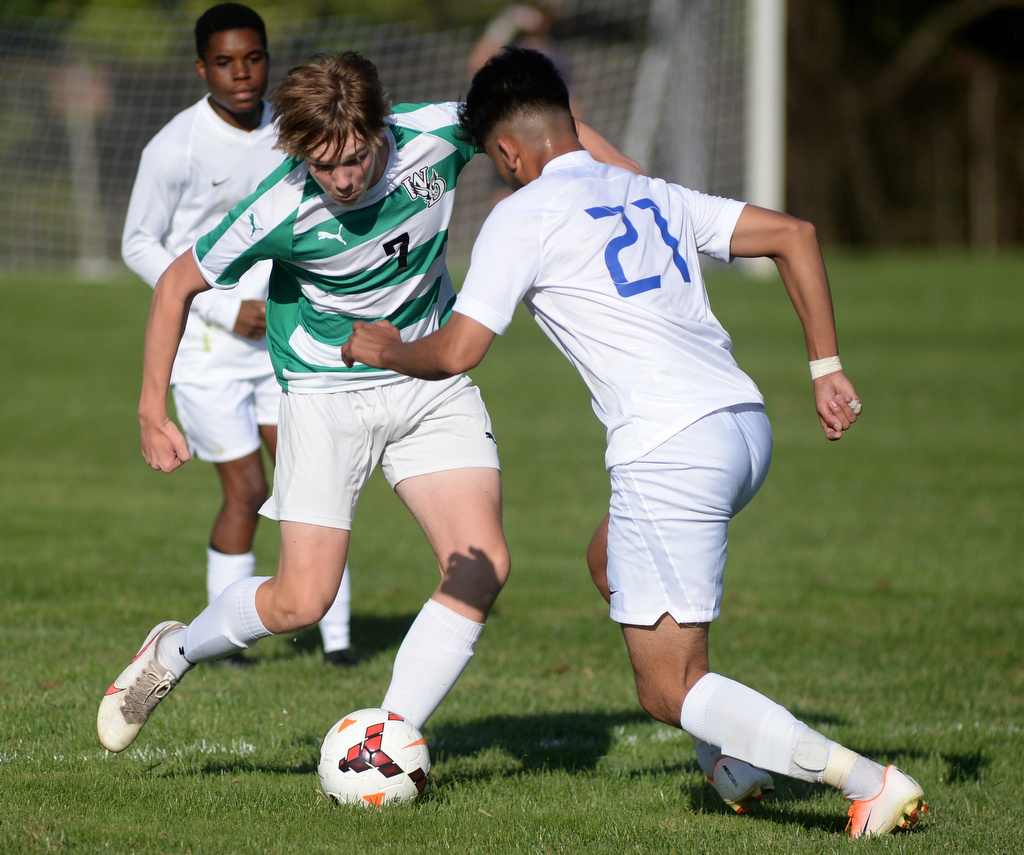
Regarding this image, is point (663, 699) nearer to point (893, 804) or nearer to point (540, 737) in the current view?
point (893, 804)

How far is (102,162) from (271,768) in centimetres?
1366

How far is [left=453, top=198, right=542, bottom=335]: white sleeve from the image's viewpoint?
325 centimetres

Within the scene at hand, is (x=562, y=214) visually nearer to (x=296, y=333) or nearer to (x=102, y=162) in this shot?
(x=296, y=333)

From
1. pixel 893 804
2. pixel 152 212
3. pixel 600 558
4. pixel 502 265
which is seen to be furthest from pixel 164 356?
pixel 893 804

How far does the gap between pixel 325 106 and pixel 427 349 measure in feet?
2.59

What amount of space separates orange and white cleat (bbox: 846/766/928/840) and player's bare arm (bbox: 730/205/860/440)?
0.93 meters

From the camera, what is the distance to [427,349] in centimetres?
335

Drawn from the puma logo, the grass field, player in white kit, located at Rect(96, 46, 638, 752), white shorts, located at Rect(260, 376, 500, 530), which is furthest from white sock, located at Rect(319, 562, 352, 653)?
the puma logo

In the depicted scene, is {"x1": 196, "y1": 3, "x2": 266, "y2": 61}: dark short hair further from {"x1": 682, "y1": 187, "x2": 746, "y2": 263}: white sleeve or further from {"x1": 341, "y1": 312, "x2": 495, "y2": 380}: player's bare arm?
{"x1": 682, "y1": 187, "x2": 746, "y2": 263}: white sleeve

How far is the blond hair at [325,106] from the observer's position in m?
3.56

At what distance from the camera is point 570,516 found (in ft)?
30.0

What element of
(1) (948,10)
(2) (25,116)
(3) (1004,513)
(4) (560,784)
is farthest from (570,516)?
(1) (948,10)

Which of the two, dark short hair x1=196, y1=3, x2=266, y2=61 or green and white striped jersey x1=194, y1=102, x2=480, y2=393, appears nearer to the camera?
green and white striped jersey x1=194, y1=102, x2=480, y2=393

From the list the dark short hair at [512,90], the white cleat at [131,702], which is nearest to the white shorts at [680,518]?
the dark short hair at [512,90]
